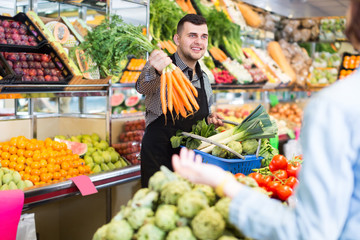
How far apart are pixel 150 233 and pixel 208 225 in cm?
20

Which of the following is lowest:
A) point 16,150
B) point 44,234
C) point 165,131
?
point 44,234

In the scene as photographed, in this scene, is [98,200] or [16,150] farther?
[98,200]

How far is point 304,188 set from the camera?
113 centimetres

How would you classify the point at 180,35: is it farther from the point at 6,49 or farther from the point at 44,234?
the point at 44,234

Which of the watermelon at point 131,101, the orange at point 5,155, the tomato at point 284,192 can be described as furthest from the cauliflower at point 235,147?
the watermelon at point 131,101

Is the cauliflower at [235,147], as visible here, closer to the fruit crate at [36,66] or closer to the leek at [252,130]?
the leek at [252,130]

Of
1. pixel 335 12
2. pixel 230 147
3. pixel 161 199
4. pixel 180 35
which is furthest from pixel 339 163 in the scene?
pixel 335 12

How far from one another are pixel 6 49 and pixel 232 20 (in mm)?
4209

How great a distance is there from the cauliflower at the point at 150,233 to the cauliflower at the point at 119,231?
0.04 metres

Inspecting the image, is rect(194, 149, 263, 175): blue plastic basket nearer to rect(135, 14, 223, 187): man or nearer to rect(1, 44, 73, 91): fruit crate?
rect(135, 14, 223, 187): man

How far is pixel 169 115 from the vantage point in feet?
11.0

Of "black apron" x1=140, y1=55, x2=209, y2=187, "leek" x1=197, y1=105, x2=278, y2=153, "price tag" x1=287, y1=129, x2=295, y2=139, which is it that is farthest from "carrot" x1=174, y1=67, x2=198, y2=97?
"price tag" x1=287, y1=129, x2=295, y2=139

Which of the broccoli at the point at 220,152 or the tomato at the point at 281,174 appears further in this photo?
the broccoli at the point at 220,152

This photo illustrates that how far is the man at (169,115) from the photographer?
3293mm
